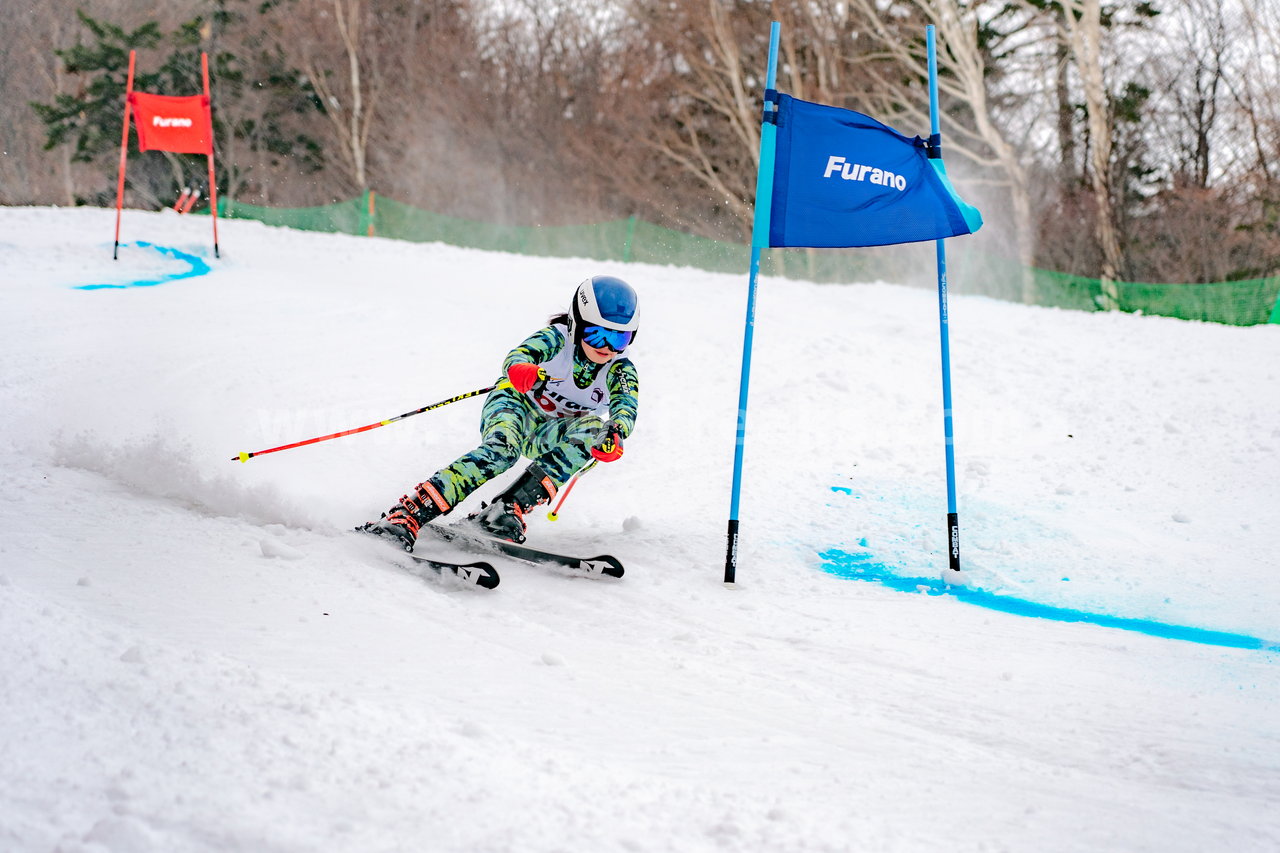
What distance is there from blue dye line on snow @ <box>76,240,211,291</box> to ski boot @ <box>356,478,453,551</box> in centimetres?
716

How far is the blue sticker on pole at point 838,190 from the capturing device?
15.6 feet

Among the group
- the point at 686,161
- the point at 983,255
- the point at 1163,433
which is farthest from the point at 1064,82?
the point at 1163,433

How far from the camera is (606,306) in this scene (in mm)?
4746

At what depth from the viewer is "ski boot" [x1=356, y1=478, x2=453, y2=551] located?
434 centimetres

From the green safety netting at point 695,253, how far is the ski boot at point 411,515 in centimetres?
1236

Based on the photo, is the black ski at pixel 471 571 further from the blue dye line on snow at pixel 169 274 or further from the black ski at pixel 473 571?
the blue dye line on snow at pixel 169 274

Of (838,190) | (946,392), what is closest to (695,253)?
(946,392)

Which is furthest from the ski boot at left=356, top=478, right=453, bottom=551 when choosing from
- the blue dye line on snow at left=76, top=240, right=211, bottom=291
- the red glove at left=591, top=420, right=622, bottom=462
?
the blue dye line on snow at left=76, top=240, right=211, bottom=291

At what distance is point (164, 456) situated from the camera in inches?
189

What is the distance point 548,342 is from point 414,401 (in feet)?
9.54

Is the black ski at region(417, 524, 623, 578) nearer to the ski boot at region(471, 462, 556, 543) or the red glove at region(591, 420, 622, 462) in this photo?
the ski boot at region(471, 462, 556, 543)

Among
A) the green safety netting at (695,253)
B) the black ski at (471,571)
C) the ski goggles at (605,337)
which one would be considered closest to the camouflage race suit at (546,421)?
the ski goggles at (605,337)

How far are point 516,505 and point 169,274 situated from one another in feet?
28.6

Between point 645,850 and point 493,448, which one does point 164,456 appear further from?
point 645,850
